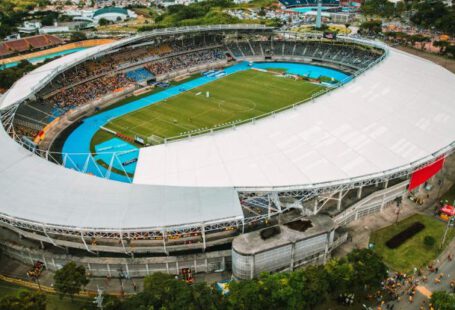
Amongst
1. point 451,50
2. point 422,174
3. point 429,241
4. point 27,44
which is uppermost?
point 27,44

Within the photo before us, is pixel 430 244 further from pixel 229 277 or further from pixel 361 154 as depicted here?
pixel 229 277

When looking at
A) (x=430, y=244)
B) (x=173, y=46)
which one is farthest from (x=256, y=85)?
(x=430, y=244)

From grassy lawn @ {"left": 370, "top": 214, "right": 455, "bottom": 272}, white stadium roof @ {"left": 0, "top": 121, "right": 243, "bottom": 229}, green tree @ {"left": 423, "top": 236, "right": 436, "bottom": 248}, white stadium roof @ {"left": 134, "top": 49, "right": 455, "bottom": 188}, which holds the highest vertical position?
white stadium roof @ {"left": 134, "top": 49, "right": 455, "bottom": 188}

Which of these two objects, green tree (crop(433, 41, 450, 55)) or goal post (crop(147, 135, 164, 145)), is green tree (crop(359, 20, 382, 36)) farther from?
goal post (crop(147, 135, 164, 145))

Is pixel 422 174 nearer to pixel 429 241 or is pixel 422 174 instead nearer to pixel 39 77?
pixel 429 241

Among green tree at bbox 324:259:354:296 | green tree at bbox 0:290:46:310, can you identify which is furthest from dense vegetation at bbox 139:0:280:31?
green tree at bbox 0:290:46:310

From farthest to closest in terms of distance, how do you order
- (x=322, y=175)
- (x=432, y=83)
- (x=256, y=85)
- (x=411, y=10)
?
1. (x=411, y=10)
2. (x=256, y=85)
3. (x=432, y=83)
4. (x=322, y=175)

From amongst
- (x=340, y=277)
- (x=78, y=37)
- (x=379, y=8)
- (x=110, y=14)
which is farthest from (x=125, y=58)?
(x=379, y=8)
